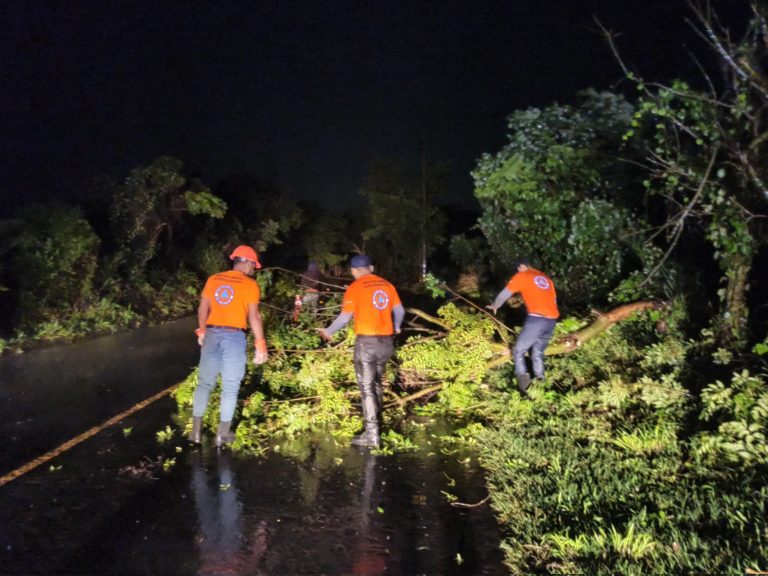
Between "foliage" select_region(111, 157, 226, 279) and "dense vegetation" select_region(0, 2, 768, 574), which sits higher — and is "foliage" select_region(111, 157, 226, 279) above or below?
above

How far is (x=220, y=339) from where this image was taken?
18.0 ft

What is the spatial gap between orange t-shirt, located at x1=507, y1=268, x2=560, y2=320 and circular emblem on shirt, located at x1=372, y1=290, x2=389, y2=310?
187 centimetres

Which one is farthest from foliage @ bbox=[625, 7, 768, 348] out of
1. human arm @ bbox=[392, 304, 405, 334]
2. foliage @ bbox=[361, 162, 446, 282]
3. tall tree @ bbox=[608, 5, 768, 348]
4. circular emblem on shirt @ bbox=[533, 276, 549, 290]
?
foliage @ bbox=[361, 162, 446, 282]

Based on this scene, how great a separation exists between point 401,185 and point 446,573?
30.1 metres

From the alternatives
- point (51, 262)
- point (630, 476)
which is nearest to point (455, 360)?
point (630, 476)

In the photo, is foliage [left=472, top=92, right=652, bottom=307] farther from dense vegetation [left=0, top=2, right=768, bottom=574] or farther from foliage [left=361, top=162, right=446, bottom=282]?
foliage [left=361, top=162, right=446, bottom=282]

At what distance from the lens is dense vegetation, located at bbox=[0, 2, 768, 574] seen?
396 cm

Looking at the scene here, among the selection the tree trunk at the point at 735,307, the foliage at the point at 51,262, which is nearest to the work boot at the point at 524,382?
the tree trunk at the point at 735,307

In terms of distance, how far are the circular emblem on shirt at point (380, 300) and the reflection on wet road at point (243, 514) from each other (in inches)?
54.7

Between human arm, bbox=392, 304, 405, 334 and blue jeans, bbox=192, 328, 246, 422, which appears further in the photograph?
human arm, bbox=392, 304, 405, 334

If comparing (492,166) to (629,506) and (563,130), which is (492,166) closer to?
(563,130)

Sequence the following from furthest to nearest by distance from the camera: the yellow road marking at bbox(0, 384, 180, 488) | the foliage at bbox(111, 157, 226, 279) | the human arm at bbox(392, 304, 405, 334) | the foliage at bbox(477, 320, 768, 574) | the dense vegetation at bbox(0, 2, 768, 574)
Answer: the foliage at bbox(111, 157, 226, 279), the human arm at bbox(392, 304, 405, 334), the yellow road marking at bbox(0, 384, 180, 488), the dense vegetation at bbox(0, 2, 768, 574), the foliage at bbox(477, 320, 768, 574)

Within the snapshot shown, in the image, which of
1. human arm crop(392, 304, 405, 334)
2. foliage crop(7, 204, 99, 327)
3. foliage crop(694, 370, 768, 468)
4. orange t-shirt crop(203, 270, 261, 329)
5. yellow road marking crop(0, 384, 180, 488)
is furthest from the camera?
foliage crop(7, 204, 99, 327)

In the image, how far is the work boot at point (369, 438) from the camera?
226 inches
